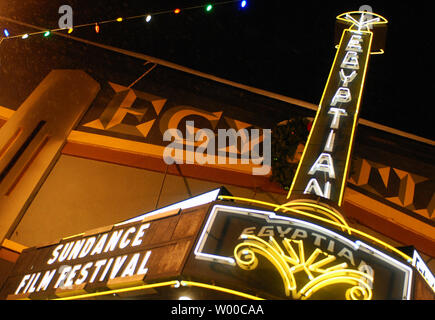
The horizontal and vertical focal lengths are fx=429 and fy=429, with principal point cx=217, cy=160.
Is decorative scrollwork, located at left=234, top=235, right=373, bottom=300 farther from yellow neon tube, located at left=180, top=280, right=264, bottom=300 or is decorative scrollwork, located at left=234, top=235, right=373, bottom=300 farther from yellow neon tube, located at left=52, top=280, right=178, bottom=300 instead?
yellow neon tube, located at left=52, top=280, right=178, bottom=300

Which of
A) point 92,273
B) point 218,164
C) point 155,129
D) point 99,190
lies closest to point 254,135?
point 218,164

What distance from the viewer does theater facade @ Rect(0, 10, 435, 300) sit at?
15.4 feet

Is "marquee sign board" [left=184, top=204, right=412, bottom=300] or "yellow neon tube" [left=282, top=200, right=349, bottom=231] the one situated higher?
"yellow neon tube" [left=282, top=200, right=349, bottom=231]

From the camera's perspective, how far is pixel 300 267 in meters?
4.57

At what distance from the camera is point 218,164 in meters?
11.0

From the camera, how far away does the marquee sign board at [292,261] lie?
443 cm

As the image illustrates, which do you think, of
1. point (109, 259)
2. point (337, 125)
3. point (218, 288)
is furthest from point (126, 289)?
point (337, 125)

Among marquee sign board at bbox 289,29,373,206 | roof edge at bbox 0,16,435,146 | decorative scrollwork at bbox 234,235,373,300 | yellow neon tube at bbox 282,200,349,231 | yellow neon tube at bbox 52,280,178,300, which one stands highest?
roof edge at bbox 0,16,435,146

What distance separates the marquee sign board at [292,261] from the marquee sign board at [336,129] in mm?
1497

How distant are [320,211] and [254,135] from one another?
6.14m

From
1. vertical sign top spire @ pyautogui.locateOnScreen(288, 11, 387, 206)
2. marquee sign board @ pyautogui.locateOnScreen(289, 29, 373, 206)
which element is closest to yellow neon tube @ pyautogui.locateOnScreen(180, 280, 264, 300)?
vertical sign top spire @ pyautogui.locateOnScreen(288, 11, 387, 206)

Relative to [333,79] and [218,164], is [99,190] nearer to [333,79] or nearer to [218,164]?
[218,164]

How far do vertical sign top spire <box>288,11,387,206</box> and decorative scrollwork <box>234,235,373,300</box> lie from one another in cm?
156

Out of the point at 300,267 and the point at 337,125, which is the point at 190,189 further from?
the point at 300,267
